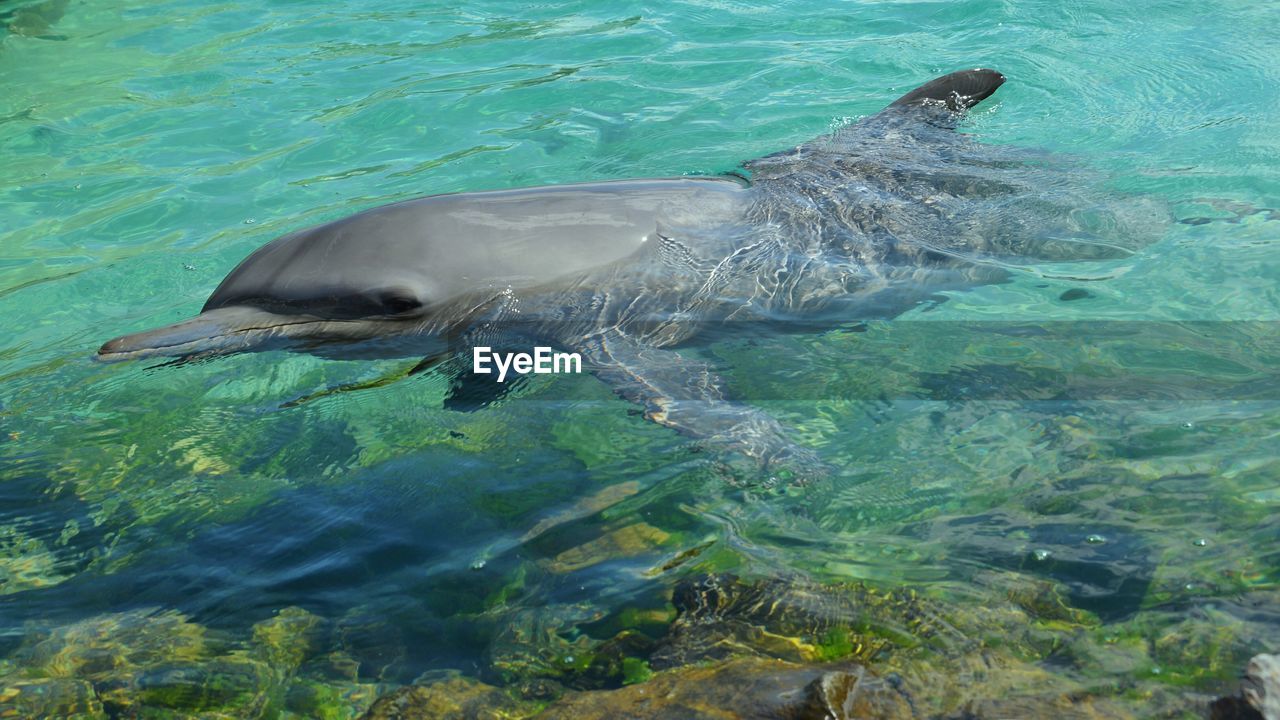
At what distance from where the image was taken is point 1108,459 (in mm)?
4348

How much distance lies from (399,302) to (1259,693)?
3985 millimetres

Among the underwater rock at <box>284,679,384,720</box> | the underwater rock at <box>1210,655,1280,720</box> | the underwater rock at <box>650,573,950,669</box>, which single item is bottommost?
the underwater rock at <box>284,679,384,720</box>

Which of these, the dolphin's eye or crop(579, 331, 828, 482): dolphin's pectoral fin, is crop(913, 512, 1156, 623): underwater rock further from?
the dolphin's eye

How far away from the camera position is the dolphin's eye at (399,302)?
5.23 metres

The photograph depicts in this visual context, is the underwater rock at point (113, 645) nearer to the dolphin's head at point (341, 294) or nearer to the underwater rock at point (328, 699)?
the underwater rock at point (328, 699)

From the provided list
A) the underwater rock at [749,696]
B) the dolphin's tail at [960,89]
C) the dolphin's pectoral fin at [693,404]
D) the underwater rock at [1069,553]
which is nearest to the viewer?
the underwater rock at [749,696]

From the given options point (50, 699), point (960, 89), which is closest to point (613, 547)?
point (50, 699)

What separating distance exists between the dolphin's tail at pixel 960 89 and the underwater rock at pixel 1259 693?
18.2 feet

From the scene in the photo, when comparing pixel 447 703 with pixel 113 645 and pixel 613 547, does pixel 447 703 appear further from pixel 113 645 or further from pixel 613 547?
pixel 113 645

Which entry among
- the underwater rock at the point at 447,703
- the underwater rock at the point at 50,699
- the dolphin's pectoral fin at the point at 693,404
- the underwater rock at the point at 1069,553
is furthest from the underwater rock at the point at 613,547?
the underwater rock at the point at 50,699

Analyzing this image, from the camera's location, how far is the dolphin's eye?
5.23 m

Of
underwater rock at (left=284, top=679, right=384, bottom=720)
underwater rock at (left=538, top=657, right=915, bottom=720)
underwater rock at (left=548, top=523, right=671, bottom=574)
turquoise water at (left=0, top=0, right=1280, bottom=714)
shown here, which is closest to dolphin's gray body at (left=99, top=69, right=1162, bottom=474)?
turquoise water at (left=0, top=0, right=1280, bottom=714)

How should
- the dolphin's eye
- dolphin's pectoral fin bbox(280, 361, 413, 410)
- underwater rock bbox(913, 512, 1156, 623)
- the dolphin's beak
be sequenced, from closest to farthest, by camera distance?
underwater rock bbox(913, 512, 1156, 623), the dolphin's beak, the dolphin's eye, dolphin's pectoral fin bbox(280, 361, 413, 410)

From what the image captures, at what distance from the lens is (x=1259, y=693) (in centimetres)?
246
